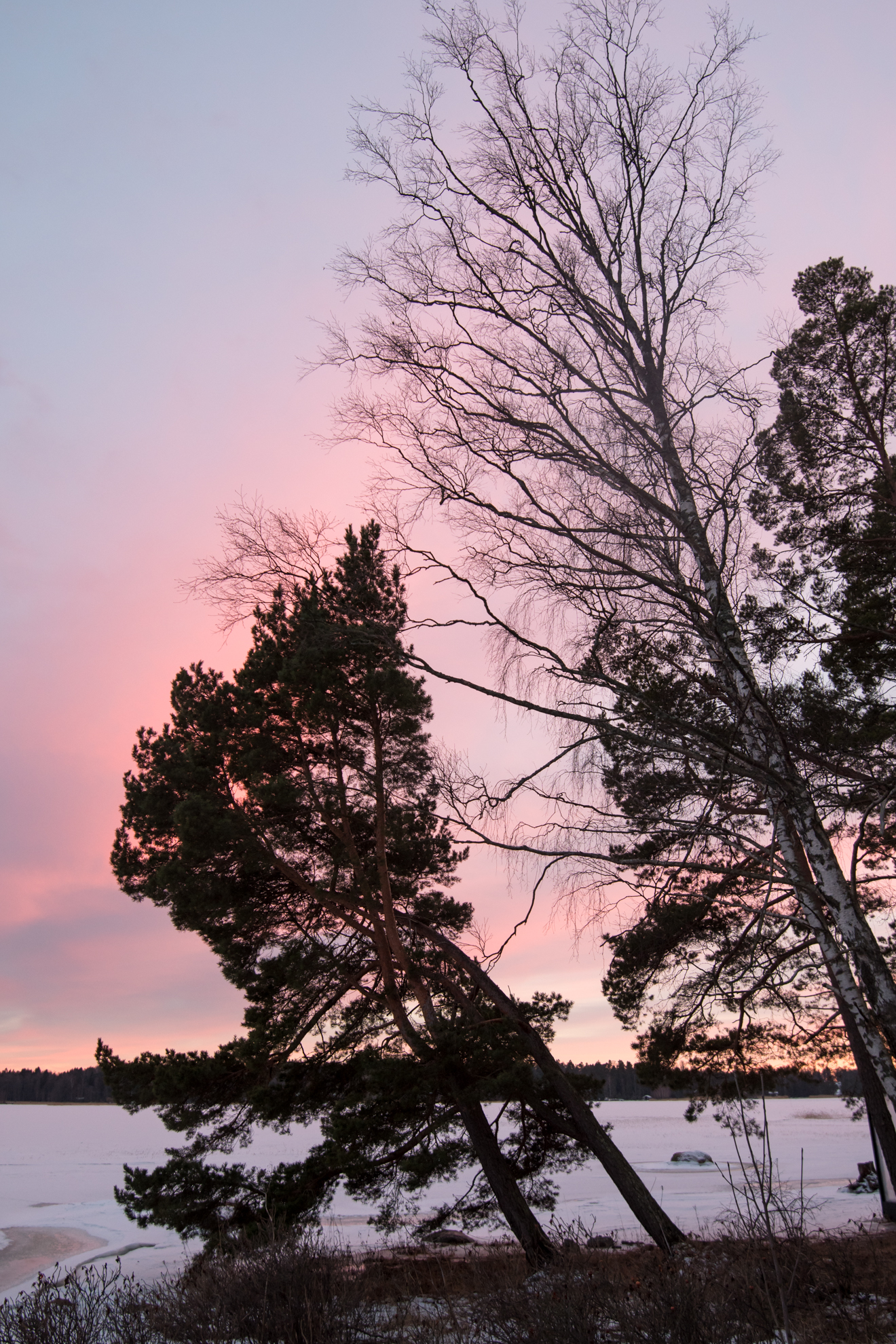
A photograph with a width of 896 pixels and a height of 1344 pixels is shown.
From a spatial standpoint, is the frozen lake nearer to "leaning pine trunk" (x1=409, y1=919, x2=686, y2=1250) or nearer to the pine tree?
"leaning pine trunk" (x1=409, y1=919, x2=686, y2=1250)

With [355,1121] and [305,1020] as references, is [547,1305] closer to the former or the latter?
[355,1121]

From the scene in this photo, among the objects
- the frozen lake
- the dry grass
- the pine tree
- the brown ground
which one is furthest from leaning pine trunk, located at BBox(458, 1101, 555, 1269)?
Result: the brown ground

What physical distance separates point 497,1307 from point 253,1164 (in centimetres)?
2853

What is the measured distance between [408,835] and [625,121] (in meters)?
9.65

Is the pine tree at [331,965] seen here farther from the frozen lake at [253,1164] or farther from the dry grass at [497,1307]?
the dry grass at [497,1307]

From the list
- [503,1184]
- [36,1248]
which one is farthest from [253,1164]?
[503,1184]

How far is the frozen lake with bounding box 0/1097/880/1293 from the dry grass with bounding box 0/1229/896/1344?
1331 millimetres

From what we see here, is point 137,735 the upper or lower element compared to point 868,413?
lower

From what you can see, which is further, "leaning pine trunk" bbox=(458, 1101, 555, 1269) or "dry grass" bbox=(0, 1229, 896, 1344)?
"leaning pine trunk" bbox=(458, 1101, 555, 1269)

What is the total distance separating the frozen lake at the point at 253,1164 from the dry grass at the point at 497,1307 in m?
1.33

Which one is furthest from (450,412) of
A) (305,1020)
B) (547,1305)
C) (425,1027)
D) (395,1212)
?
(395,1212)

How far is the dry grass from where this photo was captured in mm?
5605

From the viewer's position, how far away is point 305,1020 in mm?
12453

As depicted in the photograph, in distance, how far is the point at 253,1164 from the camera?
100 feet
